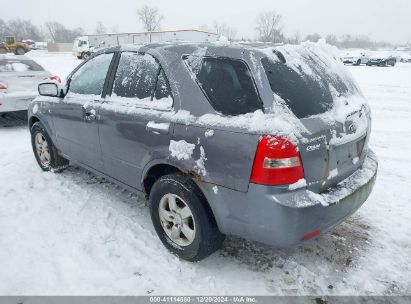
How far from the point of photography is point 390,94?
40.8ft

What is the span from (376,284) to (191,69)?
2.31 m

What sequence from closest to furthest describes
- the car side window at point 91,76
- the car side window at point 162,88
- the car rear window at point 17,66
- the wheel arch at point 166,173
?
1. the wheel arch at point 166,173
2. the car side window at point 162,88
3. the car side window at point 91,76
4. the car rear window at point 17,66

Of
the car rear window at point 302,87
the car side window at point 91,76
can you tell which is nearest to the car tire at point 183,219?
the car rear window at point 302,87

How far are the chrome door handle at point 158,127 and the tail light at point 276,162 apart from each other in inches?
34.5

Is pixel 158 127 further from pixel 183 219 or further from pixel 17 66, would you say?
pixel 17 66

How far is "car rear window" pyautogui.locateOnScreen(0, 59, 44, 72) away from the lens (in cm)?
776

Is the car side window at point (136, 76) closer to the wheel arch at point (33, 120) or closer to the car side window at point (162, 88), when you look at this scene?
the car side window at point (162, 88)

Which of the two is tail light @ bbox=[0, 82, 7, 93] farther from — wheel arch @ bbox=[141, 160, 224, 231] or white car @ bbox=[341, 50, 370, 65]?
white car @ bbox=[341, 50, 370, 65]

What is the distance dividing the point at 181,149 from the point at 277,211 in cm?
90

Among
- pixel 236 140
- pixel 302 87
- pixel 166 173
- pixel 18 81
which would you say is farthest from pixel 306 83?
pixel 18 81

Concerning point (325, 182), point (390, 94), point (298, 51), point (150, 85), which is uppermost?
point (298, 51)

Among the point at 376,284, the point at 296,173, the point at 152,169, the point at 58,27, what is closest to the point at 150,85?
the point at 152,169

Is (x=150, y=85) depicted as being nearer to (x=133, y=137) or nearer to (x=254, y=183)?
(x=133, y=137)

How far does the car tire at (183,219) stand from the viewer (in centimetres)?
273
